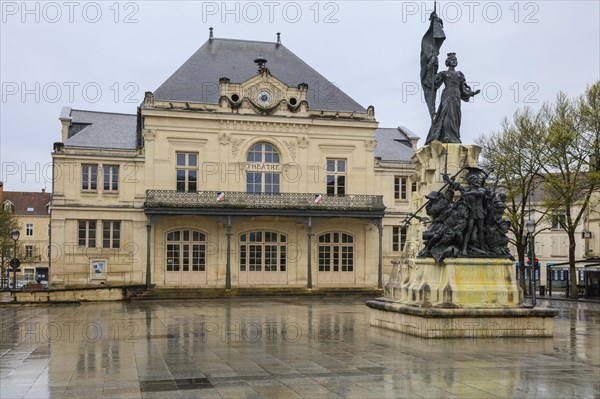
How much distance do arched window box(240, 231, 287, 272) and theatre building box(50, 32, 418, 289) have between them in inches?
2.4

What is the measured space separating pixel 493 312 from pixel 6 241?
4078 centimetres

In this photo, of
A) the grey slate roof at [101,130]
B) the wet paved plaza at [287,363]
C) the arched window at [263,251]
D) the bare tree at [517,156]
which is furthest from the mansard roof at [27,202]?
the wet paved plaza at [287,363]

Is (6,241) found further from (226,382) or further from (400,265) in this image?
(226,382)

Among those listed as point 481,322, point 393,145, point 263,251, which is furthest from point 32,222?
point 481,322

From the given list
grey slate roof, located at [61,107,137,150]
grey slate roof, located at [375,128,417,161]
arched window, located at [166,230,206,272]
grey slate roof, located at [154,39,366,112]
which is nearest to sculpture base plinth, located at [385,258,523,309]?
arched window, located at [166,230,206,272]

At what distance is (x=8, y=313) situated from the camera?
75.3 ft

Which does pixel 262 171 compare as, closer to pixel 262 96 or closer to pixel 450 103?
pixel 262 96

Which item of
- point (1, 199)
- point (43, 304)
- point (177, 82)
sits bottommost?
point (43, 304)

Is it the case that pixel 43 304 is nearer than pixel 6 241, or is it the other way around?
pixel 43 304

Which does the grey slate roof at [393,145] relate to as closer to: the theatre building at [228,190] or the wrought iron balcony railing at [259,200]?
the theatre building at [228,190]

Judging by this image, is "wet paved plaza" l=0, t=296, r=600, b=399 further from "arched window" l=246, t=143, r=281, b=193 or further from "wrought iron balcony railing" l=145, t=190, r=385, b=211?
"arched window" l=246, t=143, r=281, b=193

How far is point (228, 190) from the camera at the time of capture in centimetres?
3928

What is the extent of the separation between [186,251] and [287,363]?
29.2 meters

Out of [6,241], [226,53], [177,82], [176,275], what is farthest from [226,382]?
[6,241]
